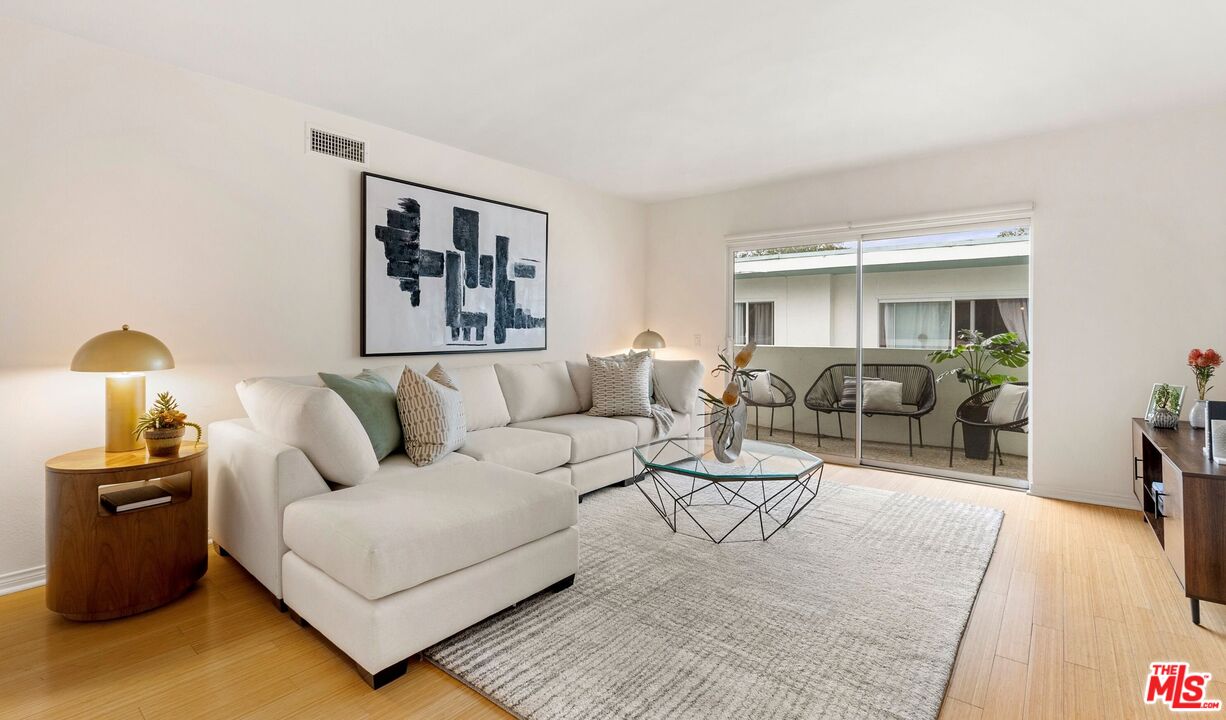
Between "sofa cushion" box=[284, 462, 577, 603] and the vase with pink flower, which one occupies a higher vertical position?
the vase with pink flower

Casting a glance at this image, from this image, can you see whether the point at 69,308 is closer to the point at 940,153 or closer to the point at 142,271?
the point at 142,271

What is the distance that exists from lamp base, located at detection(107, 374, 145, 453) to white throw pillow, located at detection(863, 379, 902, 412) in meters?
4.71

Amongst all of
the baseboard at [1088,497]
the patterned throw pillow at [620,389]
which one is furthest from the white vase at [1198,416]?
the patterned throw pillow at [620,389]

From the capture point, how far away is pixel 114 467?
2172 millimetres

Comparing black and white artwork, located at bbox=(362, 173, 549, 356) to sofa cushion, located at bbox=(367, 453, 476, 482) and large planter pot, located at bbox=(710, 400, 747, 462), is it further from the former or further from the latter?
large planter pot, located at bbox=(710, 400, 747, 462)

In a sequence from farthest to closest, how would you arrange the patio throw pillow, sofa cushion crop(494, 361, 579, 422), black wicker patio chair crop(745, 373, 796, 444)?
black wicker patio chair crop(745, 373, 796, 444) < the patio throw pillow < sofa cushion crop(494, 361, 579, 422)

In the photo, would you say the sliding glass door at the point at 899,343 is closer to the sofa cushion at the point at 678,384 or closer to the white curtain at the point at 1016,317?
the white curtain at the point at 1016,317

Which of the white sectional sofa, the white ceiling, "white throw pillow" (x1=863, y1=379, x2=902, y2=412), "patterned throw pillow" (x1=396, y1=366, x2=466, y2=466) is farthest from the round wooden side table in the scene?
"white throw pillow" (x1=863, y1=379, x2=902, y2=412)

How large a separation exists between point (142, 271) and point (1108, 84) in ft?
16.4

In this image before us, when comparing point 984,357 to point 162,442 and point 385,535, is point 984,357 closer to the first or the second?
point 385,535

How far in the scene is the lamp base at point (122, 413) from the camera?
2.41 meters

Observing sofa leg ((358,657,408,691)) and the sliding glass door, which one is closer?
sofa leg ((358,657,408,691))

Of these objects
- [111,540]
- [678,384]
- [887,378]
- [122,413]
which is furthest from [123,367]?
[887,378]

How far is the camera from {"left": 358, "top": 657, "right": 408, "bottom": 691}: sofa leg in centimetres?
177
